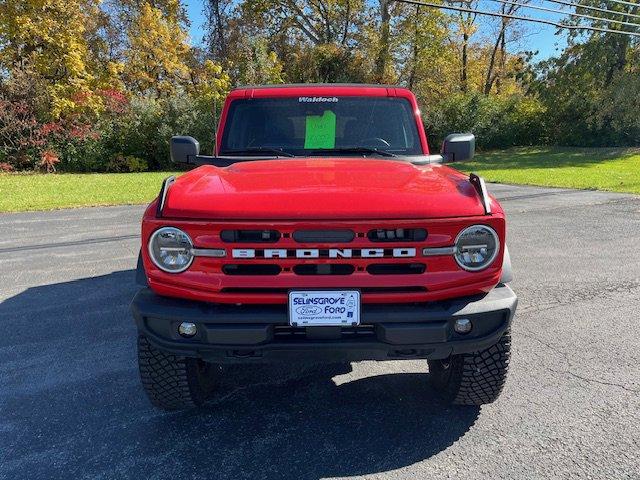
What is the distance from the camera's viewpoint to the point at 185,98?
2284 centimetres

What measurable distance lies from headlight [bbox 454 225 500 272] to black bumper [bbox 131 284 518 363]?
0.17 m

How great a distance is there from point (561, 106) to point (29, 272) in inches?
1162

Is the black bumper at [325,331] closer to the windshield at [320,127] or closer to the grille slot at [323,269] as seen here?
the grille slot at [323,269]

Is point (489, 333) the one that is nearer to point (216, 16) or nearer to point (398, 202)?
point (398, 202)

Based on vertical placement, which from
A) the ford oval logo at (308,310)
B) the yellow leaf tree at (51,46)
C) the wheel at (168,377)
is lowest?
the wheel at (168,377)

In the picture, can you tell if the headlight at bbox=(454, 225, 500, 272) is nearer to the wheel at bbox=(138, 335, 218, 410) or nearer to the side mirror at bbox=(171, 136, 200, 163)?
the wheel at bbox=(138, 335, 218, 410)

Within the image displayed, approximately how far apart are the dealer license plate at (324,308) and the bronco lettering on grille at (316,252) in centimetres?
17

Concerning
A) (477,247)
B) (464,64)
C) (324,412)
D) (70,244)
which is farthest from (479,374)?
(464,64)

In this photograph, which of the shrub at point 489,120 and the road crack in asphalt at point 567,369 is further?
the shrub at point 489,120

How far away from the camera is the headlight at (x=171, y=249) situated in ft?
7.63

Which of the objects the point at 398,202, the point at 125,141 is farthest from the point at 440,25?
the point at 398,202

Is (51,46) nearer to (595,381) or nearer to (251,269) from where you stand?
(251,269)

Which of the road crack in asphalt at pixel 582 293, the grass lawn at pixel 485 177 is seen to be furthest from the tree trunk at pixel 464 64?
the road crack in asphalt at pixel 582 293

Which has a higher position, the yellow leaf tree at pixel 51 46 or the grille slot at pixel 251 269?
the yellow leaf tree at pixel 51 46
